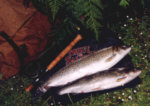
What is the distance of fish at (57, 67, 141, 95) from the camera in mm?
2779

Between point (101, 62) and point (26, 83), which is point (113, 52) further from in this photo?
point (26, 83)

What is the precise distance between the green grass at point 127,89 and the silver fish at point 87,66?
58 centimetres

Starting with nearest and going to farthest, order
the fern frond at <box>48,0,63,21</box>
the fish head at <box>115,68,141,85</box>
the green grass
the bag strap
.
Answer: the fern frond at <box>48,0,63,21</box> < the bag strap < the fish head at <box>115,68,141,85</box> < the green grass

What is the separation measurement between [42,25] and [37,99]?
1471 mm

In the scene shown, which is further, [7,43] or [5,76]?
[5,76]

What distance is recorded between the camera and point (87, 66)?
2.88 meters

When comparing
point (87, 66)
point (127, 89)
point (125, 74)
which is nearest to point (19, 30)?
point (87, 66)

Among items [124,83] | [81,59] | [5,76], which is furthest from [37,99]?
[124,83]

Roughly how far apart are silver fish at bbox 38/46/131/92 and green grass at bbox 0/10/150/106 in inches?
22.6

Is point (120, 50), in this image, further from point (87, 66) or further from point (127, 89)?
point (127, 89)

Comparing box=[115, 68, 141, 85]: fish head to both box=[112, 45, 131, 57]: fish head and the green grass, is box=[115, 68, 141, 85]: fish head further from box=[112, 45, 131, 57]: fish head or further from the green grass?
the green grass

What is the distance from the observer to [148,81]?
3.30 m

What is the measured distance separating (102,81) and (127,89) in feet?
2.47

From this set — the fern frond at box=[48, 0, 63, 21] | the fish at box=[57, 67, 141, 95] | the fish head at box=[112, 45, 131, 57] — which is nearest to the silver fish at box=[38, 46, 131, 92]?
the fish head at box=[112, 45, 131, 57]
